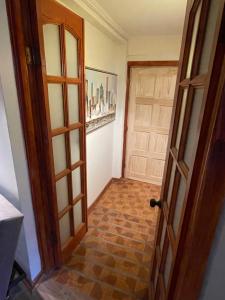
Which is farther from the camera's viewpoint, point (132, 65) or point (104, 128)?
point (132, 65)

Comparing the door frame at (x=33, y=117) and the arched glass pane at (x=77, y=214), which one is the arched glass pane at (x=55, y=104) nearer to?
the door frame at (x=33, y=117)

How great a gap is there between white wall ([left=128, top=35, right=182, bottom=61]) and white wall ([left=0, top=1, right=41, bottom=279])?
6.83ft

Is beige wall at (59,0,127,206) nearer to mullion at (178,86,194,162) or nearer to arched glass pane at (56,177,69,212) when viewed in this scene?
arched glass pane at (56,177,69,212)

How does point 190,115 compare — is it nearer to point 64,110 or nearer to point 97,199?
point 64,110

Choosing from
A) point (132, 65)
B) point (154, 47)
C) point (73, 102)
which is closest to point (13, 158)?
point (73, 102)

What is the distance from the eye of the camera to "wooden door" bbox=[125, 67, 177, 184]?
8.93ft

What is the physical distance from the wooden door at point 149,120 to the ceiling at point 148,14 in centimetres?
56

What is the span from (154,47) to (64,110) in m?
1.90

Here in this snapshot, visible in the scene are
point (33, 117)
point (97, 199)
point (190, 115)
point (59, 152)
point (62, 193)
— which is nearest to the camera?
point (190, 115)

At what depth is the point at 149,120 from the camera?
296cm

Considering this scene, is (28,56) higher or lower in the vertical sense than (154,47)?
lower

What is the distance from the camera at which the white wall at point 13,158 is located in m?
0.95

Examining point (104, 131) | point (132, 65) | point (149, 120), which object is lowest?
point (104, 131)

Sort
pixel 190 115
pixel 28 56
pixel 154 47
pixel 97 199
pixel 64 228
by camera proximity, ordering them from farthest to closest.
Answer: pixel 97 199, pixel 154 47, pixel 64 228, pixel 28 56, pixel 190 115
